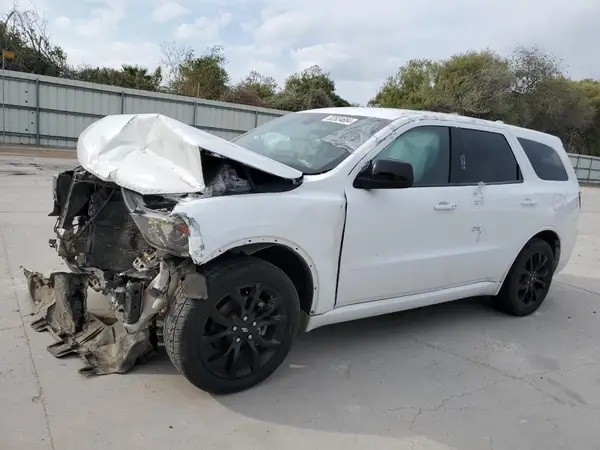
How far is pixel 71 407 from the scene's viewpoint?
117 inches

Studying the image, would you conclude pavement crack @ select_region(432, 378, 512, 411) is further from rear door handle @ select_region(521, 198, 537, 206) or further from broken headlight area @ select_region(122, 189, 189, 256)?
broken headlight area @ select_region(122, 189, 189, 256)

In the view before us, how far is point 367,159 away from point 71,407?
239 centimetres

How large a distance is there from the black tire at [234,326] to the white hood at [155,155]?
560 mm

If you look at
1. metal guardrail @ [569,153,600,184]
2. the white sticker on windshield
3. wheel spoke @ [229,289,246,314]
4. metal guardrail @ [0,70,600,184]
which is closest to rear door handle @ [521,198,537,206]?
the white sticker on windshield

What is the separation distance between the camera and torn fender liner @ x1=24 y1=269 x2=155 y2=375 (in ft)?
11.1

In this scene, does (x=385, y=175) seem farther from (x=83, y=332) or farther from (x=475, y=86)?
(x=475, y=86)

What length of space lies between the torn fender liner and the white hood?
90 centimetres

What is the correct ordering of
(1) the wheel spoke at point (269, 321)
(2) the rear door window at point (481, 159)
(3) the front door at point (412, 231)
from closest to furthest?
(1) the wheel spoke at point (269, 321)
(3) the front door at point (412, 231)
(2) the rear door window at point (481, 159)

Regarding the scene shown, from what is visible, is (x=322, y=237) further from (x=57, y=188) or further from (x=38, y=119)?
(x=38, y=119)

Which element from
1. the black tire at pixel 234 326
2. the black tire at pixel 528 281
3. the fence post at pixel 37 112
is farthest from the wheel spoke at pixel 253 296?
the fence post at pixel 37 112

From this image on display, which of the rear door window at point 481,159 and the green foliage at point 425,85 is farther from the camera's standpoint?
the green foliage at point 425,85

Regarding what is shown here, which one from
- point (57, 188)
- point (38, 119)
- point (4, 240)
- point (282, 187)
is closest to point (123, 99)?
point (38, 119)

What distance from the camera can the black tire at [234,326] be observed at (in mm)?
3033

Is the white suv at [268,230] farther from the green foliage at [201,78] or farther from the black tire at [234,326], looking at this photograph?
the green foliage at [201,78]
